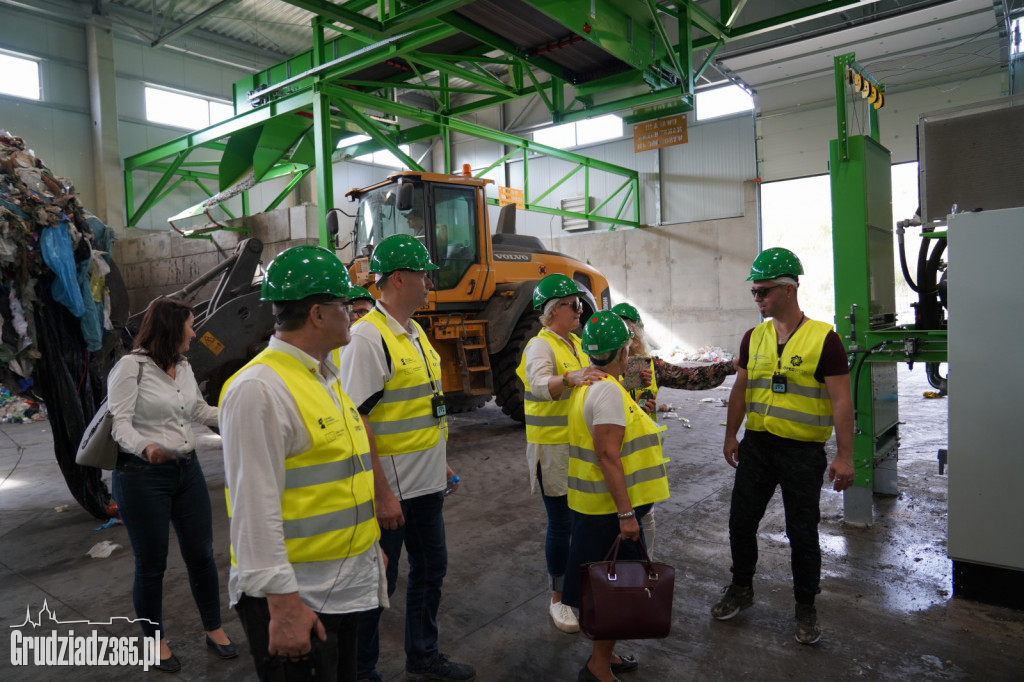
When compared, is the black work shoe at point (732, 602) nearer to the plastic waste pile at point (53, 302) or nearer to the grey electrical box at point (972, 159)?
the grey electrical box at point (972, 159)

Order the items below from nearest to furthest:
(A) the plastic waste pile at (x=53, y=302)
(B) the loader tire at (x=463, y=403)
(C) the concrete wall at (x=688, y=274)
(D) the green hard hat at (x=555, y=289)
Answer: (D) the green hard hat at (x=555, y=289), (A) the plastic waste pile at (x=53, y=302), (B) the loader tire at (x=463, y=403), (C) the concrete wall at (x=688, y=274)

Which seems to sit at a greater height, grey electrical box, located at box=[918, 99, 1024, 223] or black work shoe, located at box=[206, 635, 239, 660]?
grey electrical box, located at box=[918, 99, 1024, 223]

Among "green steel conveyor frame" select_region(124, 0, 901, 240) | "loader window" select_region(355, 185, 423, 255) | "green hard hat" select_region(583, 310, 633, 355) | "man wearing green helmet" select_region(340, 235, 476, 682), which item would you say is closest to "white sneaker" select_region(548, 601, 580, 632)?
"man wearing green helmet" select_region(340, 235, 476, 682)

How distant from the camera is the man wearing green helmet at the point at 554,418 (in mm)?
3010

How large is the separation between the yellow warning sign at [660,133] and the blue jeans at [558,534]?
11.9 m

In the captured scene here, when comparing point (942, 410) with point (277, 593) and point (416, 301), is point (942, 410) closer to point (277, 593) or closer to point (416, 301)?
point (416, 301)

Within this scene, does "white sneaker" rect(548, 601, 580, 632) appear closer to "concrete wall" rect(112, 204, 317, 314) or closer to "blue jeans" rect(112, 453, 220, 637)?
"blue jeans" rect(112, 453, 220, 637)

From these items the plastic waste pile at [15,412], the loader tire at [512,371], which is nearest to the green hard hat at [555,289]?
the loader tire at [512,371]

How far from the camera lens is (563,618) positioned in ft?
9.91

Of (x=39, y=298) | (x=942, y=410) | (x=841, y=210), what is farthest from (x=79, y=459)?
(x=942, y=410)

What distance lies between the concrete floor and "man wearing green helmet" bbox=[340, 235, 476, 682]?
277 mm

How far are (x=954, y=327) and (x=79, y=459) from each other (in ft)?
14.0

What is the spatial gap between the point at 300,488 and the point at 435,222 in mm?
5550

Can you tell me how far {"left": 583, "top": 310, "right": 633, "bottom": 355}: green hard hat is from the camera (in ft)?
8.30
